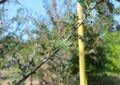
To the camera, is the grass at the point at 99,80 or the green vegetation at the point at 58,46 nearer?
the green vegetation at the point at 58,46

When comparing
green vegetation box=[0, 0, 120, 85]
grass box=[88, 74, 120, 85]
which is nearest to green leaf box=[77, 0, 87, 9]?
green vegetation box=[0, 0, 120, 85]

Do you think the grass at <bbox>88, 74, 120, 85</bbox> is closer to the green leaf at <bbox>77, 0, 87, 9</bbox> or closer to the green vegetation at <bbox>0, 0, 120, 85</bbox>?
the green vegetation at <bbox>0, 0, 120, 85</bbox>

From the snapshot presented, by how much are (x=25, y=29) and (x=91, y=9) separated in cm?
592

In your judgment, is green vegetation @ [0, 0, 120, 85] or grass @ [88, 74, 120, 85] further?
grass @ [88, 74, 120, 85]

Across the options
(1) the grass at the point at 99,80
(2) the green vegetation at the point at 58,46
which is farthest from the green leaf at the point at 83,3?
(1) the grass at the point at 99,80

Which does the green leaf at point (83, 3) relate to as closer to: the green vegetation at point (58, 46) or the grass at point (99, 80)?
the green vegetation at point (58, 46)

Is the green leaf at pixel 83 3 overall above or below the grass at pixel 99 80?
above

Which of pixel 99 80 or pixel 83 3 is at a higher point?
pixel 83 3

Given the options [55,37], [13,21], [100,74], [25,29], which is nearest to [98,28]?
[25,29]

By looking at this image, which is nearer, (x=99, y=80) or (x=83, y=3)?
(x=83, y=3)

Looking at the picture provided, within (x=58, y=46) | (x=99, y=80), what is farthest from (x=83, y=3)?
(x=99, y=80)

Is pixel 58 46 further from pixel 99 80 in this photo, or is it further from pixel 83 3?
pixel 99 80

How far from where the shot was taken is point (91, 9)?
1.26m

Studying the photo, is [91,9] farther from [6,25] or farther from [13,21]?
[13,21]
